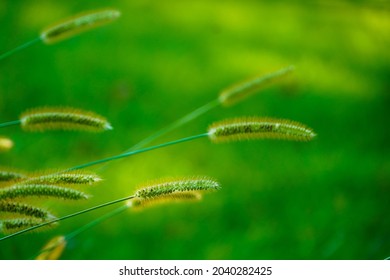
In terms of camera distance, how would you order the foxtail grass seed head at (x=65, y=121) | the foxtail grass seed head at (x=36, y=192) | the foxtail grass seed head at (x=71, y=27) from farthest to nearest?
1. the foxtail grass seed head at (x=71, y=27)
2. the foxtail grass seed head at (x=65, y=121)
3. the foxtail grass seed head at (x=36, y=192)

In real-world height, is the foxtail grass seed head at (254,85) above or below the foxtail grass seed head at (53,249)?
above

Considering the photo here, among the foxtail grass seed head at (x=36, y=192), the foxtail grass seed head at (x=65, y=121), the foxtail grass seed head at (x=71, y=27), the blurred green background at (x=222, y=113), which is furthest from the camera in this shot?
the blurred green background at (x=222, y=113)

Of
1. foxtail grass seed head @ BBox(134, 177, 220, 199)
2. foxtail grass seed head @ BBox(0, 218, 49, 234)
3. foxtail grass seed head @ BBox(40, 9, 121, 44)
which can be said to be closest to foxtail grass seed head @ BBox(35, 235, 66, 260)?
foxtail grass seed head @ BBox(0, 218, 49, 234)

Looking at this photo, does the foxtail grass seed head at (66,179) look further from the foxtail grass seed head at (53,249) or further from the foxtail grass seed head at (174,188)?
the foxtail grass seed head at (53,249)

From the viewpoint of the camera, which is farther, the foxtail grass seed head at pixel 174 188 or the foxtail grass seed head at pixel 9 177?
the foxtail grass seed head at pixel 9 177

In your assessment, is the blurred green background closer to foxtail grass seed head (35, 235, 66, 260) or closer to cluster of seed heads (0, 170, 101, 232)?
foxtail grass seed head (35, 235, 66, 260)

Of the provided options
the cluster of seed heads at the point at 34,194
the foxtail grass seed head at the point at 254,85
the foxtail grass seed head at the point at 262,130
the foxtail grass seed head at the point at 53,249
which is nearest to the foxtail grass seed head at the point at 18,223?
the cluster of seed heads at the point at 34,194

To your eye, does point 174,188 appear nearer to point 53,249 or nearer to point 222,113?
point 53,249
